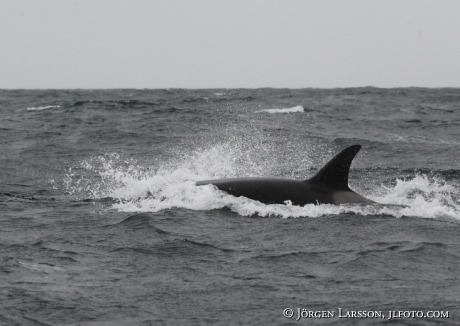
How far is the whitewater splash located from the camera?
11.2m

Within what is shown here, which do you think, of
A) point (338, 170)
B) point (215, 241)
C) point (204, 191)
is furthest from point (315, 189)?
point (215, 241)

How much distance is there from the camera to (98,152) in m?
20.7

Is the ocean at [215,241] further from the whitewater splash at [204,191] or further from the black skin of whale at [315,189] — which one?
the black skin of whale at [315,189]

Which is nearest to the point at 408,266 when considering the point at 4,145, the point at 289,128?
the point at 4,145

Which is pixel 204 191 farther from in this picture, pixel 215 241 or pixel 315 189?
pixel 215 241

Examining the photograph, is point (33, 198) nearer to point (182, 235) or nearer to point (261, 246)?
point (182, 235)

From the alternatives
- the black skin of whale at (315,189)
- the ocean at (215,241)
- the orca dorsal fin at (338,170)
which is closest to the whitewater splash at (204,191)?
the ocean at (215,241)

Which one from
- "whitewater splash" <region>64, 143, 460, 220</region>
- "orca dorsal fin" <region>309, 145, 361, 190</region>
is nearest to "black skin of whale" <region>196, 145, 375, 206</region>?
"orca dorsal fin" <region>309, 145, 361, 190</region>

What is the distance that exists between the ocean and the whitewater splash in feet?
0.13

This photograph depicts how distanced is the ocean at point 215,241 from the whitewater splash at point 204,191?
4 cm

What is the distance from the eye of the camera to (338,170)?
11.4m

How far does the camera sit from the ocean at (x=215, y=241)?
6605 millimetres

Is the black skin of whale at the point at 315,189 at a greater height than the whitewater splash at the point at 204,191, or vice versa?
the black skin of whale at the point at 315,189

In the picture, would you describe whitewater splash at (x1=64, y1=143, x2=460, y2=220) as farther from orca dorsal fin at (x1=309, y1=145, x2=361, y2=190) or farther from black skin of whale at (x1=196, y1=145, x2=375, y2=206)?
orca dorsal fin at (x1=309, y1=145, x2=361, y2=190)
